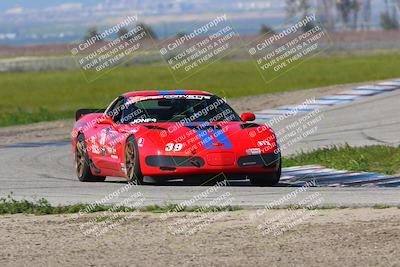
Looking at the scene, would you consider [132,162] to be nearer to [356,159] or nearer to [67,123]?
[356,159]

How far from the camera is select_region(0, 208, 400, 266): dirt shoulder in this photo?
9.59 metres

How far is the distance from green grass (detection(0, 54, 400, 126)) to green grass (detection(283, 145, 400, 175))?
1958 centimetres

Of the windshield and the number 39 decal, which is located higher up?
the windshield

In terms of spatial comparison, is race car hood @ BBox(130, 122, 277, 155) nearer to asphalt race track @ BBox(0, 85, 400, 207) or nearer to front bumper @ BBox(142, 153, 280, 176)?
front bumper @ BBox(142, 153, 280, 176)

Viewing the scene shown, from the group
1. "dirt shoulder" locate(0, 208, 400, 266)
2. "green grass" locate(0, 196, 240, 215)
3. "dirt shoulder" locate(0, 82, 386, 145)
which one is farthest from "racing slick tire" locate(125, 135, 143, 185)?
"dirt shoulder" locate(0, 82, 386, 145)

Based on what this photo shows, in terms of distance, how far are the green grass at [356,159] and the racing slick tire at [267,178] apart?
7.94ft

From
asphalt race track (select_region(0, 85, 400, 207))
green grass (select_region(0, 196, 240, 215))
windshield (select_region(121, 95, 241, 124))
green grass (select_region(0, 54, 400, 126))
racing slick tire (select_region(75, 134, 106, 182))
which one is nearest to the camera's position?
green grass (select_region(0, 196, 240, 215))

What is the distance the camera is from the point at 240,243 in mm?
10289

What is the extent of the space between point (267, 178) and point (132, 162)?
5.67 ft

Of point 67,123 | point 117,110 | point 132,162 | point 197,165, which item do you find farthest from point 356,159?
point 67,123

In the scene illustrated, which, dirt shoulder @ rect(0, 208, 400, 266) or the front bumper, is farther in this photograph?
the front bumper

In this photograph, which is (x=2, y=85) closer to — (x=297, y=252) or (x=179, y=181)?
(x=179, y=181)

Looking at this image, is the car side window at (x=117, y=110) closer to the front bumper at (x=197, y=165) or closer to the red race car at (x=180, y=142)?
the red race car at (x=180, y=142)

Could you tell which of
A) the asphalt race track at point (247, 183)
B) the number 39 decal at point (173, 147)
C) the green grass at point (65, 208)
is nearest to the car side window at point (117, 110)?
the asphalt race track at point (247, 183)
